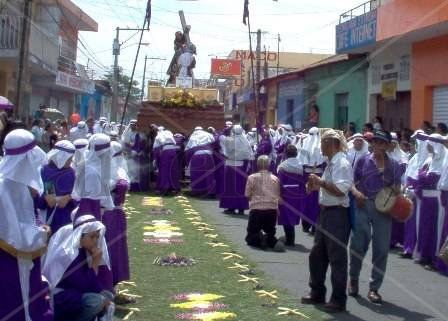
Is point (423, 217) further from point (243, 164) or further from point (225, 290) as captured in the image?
point (243, 164)

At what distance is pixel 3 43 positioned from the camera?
87.8 feet

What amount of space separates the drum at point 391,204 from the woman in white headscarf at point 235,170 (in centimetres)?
857

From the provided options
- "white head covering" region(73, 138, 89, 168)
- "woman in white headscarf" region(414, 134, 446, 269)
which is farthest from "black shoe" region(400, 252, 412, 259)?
"white head covering" region(73, 138, 89, 168)

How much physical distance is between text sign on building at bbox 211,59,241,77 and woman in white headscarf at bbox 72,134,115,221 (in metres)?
61.2

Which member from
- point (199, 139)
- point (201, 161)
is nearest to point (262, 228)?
point (201, 161)

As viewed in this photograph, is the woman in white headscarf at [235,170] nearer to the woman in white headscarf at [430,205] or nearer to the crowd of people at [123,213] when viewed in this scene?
the crowd of people at [123,213]

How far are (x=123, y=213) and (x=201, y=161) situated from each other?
1152 centimetres

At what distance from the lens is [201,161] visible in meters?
20.3

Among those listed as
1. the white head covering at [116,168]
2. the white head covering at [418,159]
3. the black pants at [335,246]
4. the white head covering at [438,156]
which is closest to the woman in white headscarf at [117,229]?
the white head covering at [116,168]

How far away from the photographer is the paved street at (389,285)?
28.0 feet

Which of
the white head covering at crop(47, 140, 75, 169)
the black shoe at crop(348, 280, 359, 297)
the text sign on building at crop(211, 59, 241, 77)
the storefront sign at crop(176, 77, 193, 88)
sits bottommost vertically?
the black shoe at crop(348, 280, 359, 297)

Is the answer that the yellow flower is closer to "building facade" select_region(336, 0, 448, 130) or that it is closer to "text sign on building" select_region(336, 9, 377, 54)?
"building facade" select_region(336, 0, 448, 130)

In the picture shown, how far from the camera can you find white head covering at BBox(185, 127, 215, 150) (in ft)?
66.5

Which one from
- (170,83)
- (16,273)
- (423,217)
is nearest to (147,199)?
(170,83)
